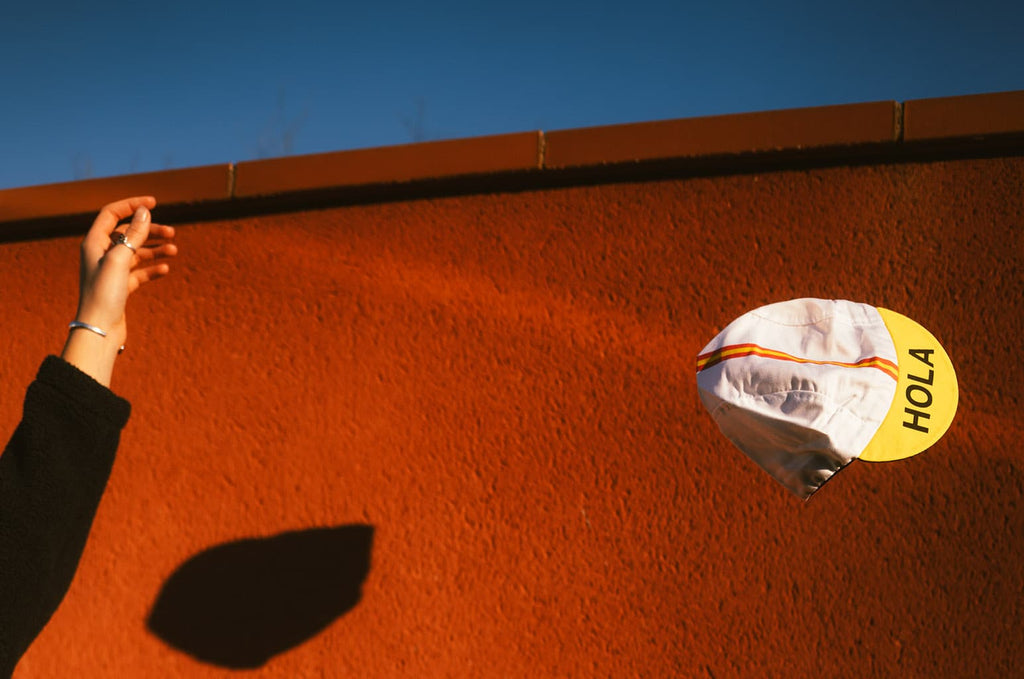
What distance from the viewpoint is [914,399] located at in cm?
163

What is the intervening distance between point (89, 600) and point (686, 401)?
2.15m

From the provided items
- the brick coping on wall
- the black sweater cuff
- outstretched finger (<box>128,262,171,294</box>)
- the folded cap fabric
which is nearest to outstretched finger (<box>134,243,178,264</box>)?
outstretched finger (<box>128,262,171,294</box>)

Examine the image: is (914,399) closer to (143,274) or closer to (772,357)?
(772,357)

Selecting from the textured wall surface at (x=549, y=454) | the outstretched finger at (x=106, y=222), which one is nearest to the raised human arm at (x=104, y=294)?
the outstretched finger at (x=106, y=222)

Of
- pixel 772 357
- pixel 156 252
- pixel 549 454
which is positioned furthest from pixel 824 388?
pixel 156 252

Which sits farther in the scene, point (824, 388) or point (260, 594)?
point (260, 594)

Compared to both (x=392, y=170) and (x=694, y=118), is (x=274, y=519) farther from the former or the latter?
(x=694, y=118)

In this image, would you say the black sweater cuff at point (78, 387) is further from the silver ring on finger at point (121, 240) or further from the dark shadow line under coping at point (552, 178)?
the dark shadow line under coping at point (552, 178)

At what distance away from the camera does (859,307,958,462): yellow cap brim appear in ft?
5.14

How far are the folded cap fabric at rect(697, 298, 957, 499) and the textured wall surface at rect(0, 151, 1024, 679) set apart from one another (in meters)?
0.64

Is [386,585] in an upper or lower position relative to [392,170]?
lower

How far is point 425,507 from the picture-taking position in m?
2.51

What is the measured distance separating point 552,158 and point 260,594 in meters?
1.75

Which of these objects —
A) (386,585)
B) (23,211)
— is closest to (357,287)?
(386,585)
